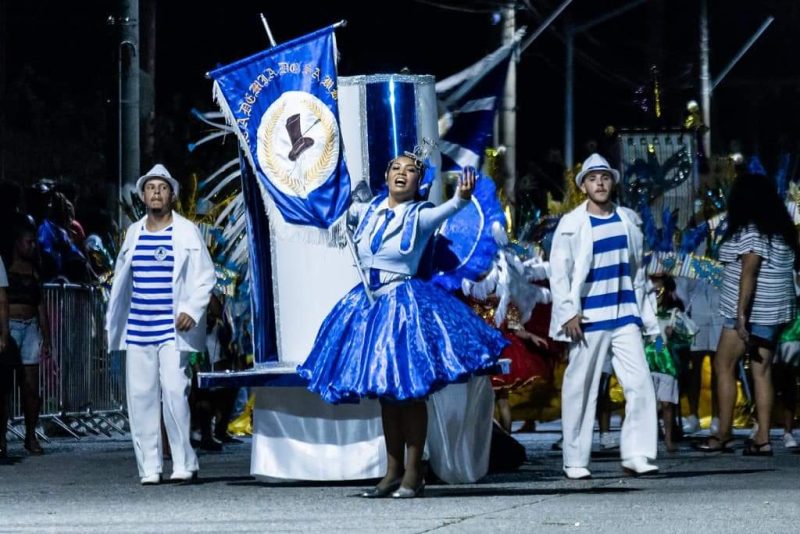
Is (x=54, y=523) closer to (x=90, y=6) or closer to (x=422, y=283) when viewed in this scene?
(x=422, y=283)

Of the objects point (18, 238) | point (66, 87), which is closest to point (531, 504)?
point (18, 238)

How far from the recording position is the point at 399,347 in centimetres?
1144

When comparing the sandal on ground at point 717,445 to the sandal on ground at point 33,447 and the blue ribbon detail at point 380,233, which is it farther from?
the sandal on ground at point 33,447

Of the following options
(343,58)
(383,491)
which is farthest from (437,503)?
(343,58)

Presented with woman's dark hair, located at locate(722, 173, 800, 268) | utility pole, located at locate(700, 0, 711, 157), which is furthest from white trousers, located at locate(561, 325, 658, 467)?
utility pole, located at locate(700, 0, 711, 157)

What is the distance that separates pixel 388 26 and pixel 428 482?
2853 cm

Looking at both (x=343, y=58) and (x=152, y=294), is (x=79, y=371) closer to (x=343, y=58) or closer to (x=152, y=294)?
(x=152, y=294)

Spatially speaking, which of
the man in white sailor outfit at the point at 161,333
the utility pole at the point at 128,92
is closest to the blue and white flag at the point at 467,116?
the man in white sailor outfit at the point at 161,333

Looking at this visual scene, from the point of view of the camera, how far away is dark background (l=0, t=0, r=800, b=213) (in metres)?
36.3

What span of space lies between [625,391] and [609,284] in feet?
2.10

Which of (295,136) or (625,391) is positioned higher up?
(295,136)

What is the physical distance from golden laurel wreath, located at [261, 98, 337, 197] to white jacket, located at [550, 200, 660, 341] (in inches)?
57.7

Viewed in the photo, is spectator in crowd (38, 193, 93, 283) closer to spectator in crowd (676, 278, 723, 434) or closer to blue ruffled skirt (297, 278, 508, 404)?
spectator in crowd (676, 278, 723, 434)

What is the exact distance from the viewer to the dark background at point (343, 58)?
3631cm
